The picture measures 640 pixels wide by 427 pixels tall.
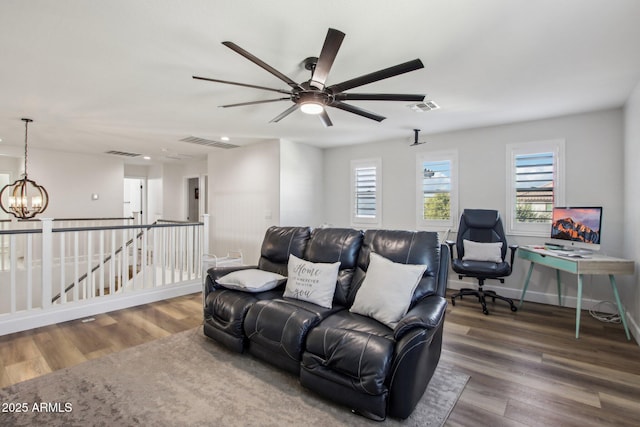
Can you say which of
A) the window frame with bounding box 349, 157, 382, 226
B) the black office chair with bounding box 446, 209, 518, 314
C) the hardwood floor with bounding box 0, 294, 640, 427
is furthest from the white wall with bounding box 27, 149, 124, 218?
the black office chair with bounding box 446, 209, 518, 314

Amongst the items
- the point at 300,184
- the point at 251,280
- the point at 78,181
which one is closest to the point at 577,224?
the point at 251,280

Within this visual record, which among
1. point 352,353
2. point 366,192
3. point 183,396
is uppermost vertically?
point 366,192

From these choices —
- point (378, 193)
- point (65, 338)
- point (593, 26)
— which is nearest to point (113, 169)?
point (65, 338)

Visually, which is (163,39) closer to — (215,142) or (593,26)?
(593,26)

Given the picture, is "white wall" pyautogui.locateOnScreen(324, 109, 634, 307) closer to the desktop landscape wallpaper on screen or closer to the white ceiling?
the white ceiling

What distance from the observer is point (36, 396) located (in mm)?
2002

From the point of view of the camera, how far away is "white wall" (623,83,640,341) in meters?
2.97

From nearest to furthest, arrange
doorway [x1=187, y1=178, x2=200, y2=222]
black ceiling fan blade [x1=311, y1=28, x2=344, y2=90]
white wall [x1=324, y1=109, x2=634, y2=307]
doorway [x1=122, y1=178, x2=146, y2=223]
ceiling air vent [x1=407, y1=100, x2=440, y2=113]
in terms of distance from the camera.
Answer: black ceiling fan blade [x1=311, y1=28, x2=344, y2=90] < ceiling air vent [x1=407, y1=100, x2=440, y2=113] < white wall [x1=324, y1=109, x2=634, y2=307] < doorway [x1=187, y1=178, x2=200, y2=222] < doorway [x1=122, y1=178, x2=146, y2=223]

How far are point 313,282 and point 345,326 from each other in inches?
23.2

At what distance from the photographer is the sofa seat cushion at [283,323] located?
6.89 feet

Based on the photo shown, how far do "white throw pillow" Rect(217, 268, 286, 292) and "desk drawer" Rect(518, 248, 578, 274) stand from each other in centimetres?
285

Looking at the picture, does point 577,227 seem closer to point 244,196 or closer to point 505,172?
point 505,172

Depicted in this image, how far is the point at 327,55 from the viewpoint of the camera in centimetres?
184

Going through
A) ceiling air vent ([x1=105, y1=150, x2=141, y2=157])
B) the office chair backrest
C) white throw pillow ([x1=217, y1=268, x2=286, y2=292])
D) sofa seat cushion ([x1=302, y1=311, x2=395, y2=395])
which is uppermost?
ceiling air vent ([x1=105, y1=150, x2=141, y2=157])
